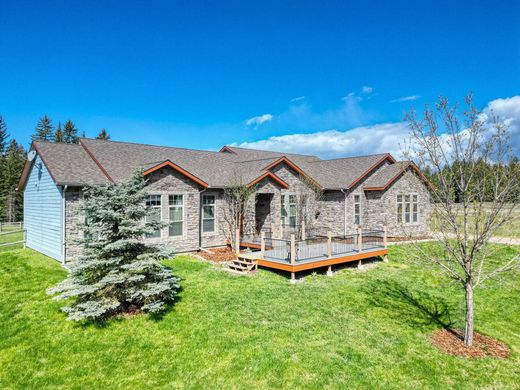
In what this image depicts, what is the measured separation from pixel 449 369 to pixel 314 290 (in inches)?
185

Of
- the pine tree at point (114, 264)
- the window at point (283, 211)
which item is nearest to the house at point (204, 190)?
the window at point (283, 211)

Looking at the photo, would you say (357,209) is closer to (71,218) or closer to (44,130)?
(71,218)

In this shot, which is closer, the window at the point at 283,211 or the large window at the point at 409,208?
the window at the point at 283,211

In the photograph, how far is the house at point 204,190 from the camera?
14.3 metres

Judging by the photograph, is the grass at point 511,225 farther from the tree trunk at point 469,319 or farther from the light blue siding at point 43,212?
the light blue siding at point 43,212

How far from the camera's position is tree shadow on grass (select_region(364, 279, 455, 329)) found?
9.47 m

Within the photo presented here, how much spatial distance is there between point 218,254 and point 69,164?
7.73m

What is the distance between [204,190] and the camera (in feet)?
54.0

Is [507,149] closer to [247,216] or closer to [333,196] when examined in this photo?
[247,216]

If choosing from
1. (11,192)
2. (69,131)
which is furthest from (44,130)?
(11,192)

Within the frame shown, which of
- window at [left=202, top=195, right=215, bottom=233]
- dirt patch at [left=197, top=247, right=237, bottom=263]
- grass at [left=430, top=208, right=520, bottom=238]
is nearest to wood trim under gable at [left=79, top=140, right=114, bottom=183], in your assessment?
window at [left=202, top=195, right=215, bottom=233]

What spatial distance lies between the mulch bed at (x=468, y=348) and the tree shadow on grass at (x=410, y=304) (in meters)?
0.66

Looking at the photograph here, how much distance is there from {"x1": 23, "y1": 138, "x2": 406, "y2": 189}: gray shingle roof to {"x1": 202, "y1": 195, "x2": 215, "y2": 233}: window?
2.51 feet

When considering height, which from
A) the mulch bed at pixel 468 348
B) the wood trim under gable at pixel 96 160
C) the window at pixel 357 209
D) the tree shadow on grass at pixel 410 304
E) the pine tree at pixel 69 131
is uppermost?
the pine tree at pixel 69 131
